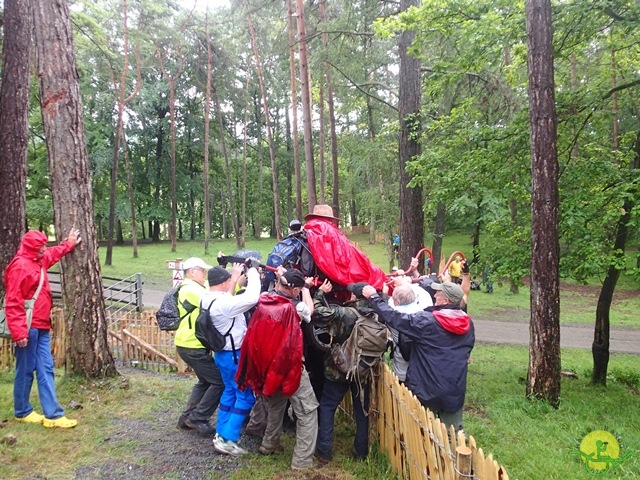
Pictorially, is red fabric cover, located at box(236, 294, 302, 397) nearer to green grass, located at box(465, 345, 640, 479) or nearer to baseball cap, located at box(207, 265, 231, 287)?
baseball cap, located at box(207, 265, 231, 287)

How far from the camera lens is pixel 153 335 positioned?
382 inches

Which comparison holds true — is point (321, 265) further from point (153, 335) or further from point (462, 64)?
point (153, 335)

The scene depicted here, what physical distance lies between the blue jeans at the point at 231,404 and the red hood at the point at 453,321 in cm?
189

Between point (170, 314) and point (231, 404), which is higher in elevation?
point (170, 314)

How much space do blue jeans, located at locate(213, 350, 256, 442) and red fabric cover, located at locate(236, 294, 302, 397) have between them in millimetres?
390

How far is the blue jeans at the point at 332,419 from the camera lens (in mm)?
4195

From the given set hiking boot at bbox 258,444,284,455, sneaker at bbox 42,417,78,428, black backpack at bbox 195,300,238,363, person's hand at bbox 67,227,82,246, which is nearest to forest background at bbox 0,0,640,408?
person's hand at bbox 67,227,82,246

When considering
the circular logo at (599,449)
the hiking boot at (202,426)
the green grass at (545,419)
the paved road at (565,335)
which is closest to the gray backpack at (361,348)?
the hiking boot at (202,426)

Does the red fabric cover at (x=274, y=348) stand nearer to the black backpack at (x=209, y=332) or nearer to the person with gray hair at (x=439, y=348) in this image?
the black backpack at (x=209, y=332)

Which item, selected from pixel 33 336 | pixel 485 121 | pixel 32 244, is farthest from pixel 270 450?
pixel 485 121

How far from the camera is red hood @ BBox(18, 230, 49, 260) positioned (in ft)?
14.7

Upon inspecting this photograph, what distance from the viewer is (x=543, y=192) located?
5.96 m

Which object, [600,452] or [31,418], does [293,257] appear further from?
[600,452]

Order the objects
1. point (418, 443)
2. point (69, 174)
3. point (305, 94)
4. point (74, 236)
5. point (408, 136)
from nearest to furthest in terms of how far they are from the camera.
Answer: point (418, 443) → point (74, 236) → point (69, 174) → point (408, 136) → point (305, 94)
